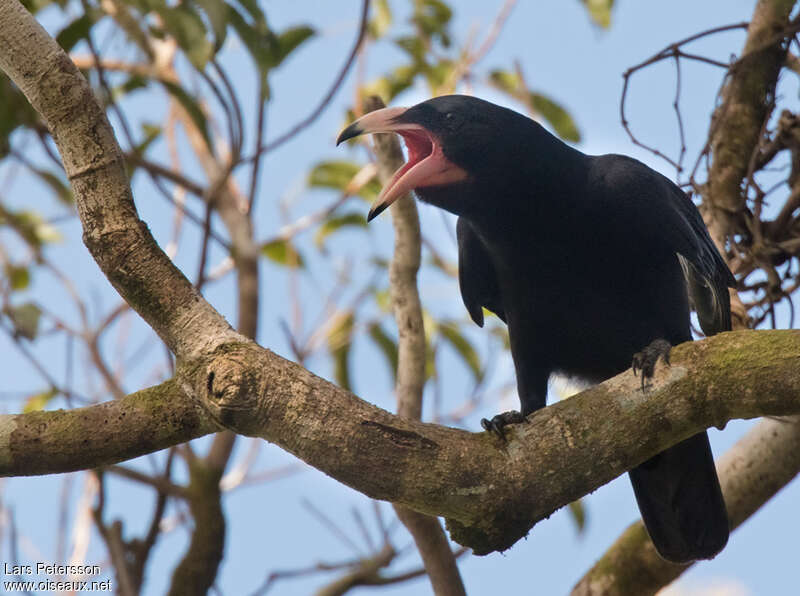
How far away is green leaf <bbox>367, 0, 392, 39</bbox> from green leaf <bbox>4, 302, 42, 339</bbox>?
324 cm

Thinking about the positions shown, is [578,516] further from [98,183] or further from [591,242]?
[98,183]

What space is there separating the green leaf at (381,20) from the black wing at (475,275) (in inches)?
115

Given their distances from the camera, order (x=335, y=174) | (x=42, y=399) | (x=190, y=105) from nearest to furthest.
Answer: (x=190, y=105), (x=42, y=399), (x=335, y=174)

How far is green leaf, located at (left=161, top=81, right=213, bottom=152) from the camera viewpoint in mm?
5039

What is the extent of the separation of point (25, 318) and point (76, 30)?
1483 mm

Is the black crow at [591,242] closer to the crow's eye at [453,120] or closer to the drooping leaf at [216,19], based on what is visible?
the crow's eye at [453,120]

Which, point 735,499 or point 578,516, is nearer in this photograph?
point 735,499

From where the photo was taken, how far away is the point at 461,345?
6.38 meters

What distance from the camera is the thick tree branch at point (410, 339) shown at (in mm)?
3686

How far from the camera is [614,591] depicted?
393cm

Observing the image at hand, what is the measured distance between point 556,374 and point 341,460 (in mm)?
2097

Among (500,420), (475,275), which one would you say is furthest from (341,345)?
(500,420)

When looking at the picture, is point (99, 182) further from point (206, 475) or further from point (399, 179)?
point (206, 475)

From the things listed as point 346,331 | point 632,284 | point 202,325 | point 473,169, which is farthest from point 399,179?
point 346,331
